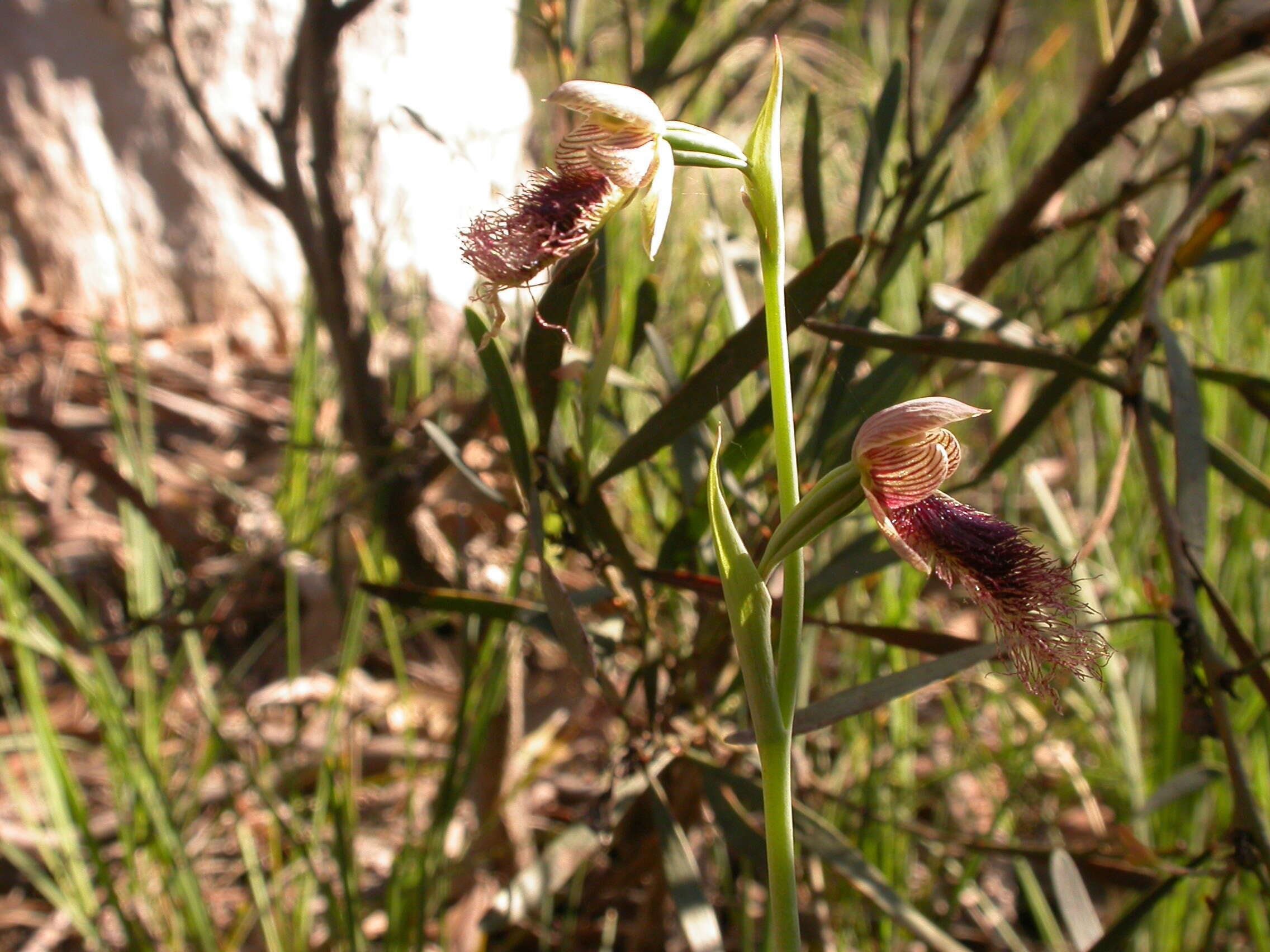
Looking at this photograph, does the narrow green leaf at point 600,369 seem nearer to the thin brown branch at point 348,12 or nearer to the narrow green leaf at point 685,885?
the narrow green leaf at point 685,885

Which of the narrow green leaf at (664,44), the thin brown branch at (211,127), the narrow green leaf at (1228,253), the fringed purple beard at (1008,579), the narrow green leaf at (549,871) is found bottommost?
the narrow green leaf at (549,871)

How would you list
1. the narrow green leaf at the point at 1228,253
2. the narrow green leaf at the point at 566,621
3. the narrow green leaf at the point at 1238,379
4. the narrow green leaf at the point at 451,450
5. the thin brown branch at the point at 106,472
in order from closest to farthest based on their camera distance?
the narrow green leaf at the point at 566,621, the narrow green leaf at the point at 451,450, the narrow green leaf at the point at 1238,379, the narrow green leaf at the point at 1228,253, the thin brown branch at the point at 106,472

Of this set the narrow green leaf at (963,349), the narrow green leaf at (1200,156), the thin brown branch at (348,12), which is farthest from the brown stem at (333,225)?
the narrow green leaf at (1200,156)

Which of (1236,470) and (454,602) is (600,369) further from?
(1236,470)

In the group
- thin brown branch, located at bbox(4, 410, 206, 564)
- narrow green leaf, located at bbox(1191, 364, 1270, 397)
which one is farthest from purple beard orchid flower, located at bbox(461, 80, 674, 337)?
thin brown branch, located at bbox(4, 410, 206, 564)

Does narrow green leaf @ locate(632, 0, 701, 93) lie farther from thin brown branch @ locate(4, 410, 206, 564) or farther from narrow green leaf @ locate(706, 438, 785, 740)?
thin brown branch @ locate(4, 410, 206, 564)

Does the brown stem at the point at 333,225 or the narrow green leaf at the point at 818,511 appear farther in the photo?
the brown stem at the point at 333,225

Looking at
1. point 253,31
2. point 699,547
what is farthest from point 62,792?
point 253,31
